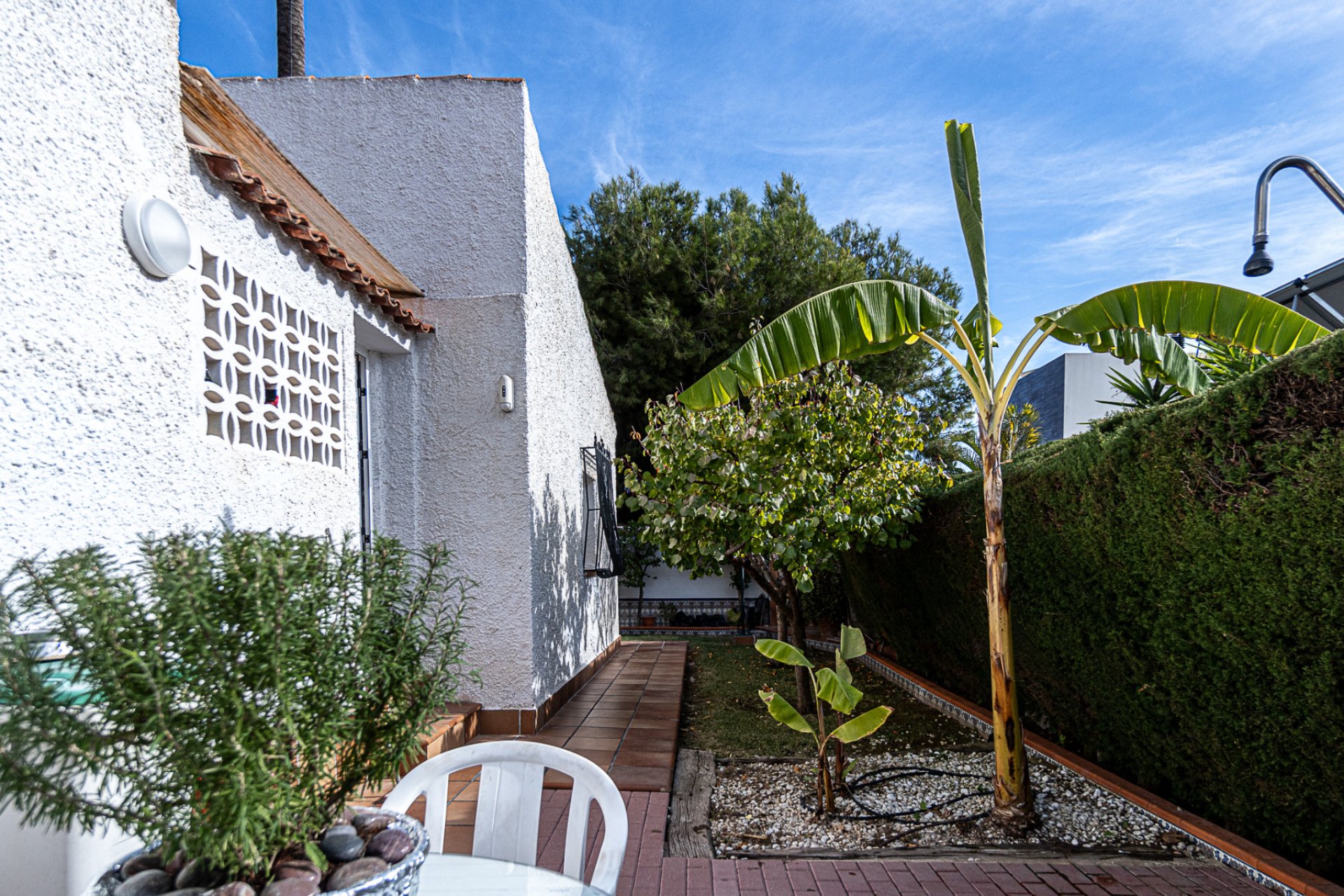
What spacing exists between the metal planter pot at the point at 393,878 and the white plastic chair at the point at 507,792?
783 mm

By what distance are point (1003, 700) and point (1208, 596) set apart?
4.30 ft

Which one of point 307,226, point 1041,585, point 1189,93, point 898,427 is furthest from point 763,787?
point 1189,93

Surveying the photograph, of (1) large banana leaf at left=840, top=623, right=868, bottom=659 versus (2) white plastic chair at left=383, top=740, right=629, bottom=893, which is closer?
(2) white plastic chair at left=383, top=740, right=629, bottom=893

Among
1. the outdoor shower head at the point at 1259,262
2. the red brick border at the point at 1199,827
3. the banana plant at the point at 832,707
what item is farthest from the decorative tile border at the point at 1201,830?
the outdoor shower head at the point at 1259,262

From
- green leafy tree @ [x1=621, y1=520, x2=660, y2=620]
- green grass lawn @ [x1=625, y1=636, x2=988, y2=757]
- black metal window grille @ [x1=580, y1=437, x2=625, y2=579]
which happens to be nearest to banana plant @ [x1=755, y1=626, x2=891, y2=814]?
green grass lawn @ [x1=625, y1=636, x2=988, y2=757]

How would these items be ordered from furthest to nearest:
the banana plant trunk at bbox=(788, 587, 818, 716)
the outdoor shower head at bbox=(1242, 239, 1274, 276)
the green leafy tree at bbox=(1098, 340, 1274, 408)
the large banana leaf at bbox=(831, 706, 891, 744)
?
the banana plant trunk at bbox=(788, 587, 818, 716) → the green leafy tree at bbox=(1098, 340, 1274, 408) → the outdoor shower head at bbox=(1242, 239, 1274, 276) → the large banana leaf at bbox=(831, 706, 891, 744)

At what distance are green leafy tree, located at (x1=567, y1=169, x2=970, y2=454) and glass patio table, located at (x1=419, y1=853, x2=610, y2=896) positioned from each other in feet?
46.4

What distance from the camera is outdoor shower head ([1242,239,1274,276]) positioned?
16.6 feet

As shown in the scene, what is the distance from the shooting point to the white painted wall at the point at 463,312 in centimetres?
600

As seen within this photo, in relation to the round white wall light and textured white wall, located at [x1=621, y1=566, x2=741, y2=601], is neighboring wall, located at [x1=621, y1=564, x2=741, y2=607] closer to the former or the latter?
textured white wall, located at [x1=621, y1=566, x2=741, y2=601]

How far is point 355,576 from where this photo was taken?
149cm

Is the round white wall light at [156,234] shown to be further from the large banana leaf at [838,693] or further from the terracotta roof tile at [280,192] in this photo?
the large banana leaf at [838,693]

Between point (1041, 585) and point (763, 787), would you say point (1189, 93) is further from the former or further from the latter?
point (763, 787)

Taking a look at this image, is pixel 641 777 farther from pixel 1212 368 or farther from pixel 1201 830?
pixel 1212 368
